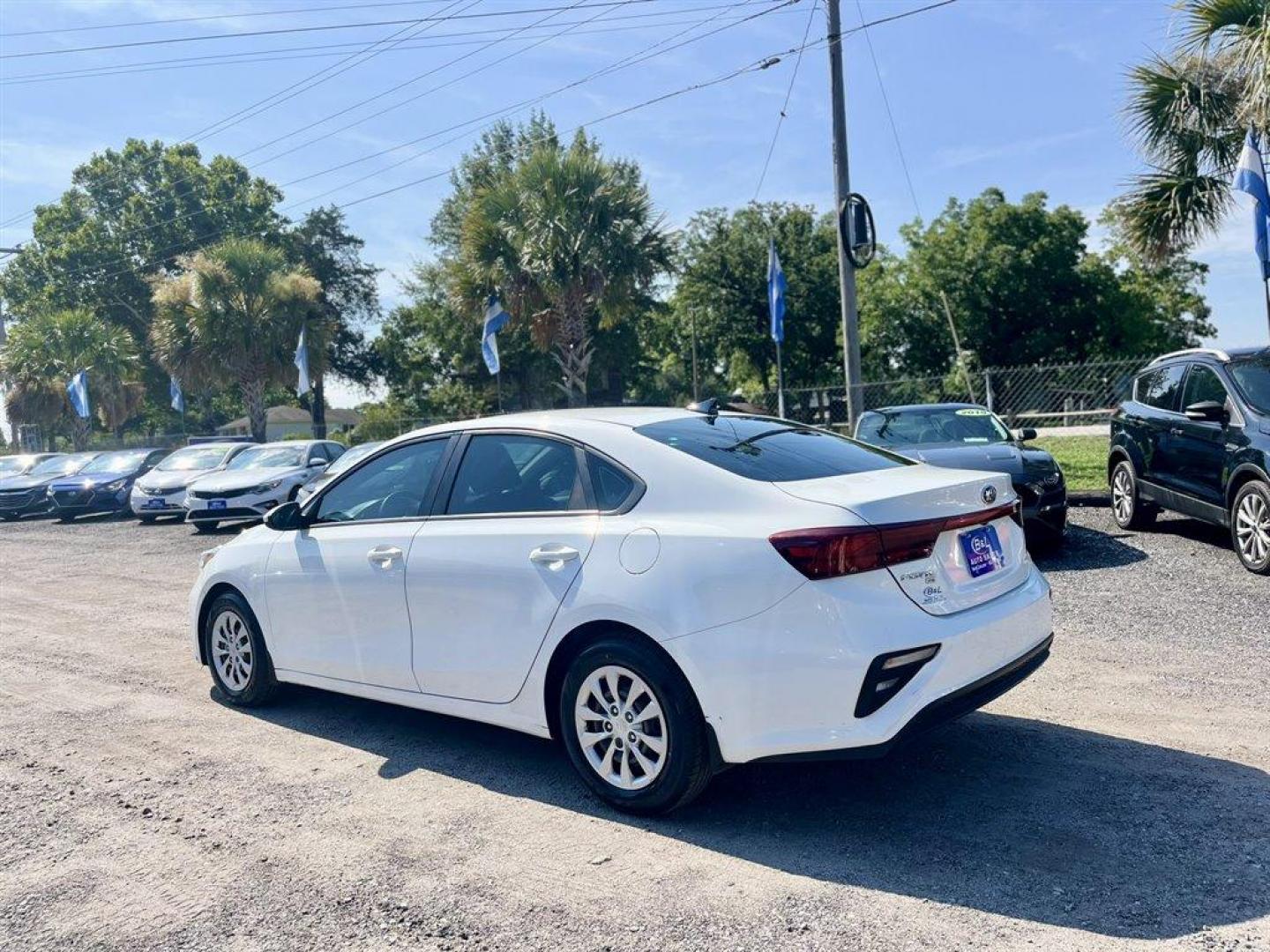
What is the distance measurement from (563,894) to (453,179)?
41519 millimetres

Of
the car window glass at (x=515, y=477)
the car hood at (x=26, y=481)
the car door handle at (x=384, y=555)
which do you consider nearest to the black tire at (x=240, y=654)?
the car door handle at (x=384, y=555)

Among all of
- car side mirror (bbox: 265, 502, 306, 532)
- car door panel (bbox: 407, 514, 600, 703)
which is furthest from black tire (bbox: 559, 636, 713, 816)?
car side mirror (bbox: 265, 502, 306, 532)

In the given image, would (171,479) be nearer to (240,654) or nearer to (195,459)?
(195,459)

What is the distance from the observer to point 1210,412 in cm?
874

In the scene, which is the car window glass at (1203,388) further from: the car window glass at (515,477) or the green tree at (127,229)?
the green tree at (127,229)

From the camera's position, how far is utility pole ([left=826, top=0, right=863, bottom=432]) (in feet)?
48.3

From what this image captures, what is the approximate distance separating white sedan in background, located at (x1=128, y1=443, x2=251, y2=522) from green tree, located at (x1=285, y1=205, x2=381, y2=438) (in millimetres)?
33875

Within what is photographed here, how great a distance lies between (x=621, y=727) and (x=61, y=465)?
2519 centimetres

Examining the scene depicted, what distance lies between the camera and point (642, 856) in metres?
3.72

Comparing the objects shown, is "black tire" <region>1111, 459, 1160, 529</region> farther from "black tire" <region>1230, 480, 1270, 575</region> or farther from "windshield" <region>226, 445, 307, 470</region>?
"windshield" <region>226, 445, 307, 470</region>

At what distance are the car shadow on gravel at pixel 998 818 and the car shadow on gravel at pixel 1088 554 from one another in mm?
4483

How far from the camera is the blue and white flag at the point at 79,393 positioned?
36.8m

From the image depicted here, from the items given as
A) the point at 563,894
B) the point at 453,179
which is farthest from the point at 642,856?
the point at 453,179

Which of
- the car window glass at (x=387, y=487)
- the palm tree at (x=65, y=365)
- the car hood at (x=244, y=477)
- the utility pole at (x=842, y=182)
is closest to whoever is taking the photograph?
the car window glass at (x=387, y=487)
